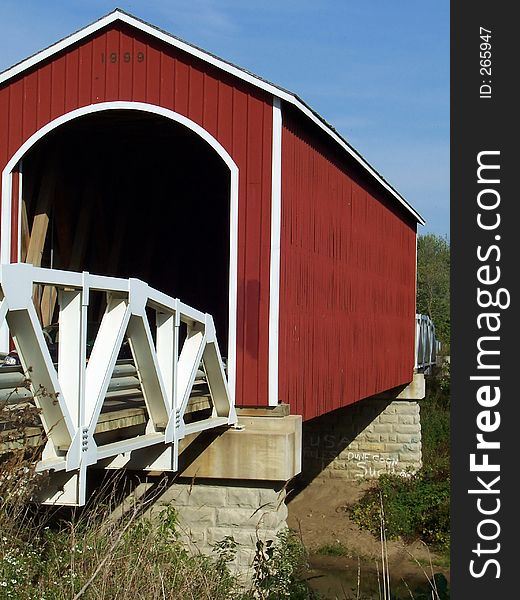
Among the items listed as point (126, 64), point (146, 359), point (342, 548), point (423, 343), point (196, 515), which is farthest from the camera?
point (423, 343)

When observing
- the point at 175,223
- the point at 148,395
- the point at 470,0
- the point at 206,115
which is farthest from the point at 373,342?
the point at 470,0

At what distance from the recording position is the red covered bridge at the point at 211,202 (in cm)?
1089

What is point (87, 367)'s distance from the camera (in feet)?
22.0

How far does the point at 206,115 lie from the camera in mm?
11172

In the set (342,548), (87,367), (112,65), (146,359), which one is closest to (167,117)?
(112,65)

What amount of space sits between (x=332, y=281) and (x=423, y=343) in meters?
12.3

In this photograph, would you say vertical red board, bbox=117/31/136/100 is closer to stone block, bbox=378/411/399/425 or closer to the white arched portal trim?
the white arched portal trim

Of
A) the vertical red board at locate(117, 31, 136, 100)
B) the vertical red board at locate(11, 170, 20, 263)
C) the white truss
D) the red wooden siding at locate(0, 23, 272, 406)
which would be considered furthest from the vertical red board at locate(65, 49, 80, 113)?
the white truss

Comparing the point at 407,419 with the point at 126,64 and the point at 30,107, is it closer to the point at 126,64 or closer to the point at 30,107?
the point at 126,64

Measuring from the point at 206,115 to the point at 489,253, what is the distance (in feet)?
19.3

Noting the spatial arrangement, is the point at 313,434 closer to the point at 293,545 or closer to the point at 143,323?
the point at 293,545

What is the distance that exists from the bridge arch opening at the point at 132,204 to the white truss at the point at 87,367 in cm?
434

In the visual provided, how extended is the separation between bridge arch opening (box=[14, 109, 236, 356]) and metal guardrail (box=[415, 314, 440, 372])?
7.20 meters

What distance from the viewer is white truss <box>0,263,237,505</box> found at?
582 centimetres
